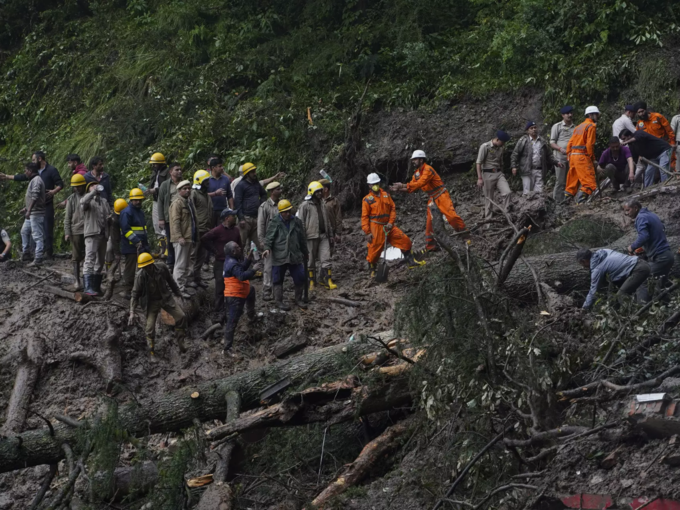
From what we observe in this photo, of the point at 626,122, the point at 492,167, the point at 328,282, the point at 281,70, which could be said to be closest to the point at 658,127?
the point at 626,122

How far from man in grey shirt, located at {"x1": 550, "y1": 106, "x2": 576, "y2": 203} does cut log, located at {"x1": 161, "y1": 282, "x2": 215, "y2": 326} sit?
20.5 ft

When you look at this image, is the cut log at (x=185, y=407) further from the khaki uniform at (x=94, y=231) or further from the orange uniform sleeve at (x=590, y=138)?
the orange uniform sleeve at (x=590, y=138)

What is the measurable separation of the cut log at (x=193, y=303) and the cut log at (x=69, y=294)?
3.89ft

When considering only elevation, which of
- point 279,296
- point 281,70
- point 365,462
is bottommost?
point 365,462

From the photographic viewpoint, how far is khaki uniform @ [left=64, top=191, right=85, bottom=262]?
1355 cm

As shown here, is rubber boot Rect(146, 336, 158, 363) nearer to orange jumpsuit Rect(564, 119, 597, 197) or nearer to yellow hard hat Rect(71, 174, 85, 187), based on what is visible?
yellow hard hat Rect(71, 174, 85, 187)

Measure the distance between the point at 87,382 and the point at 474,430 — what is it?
6311 millimetres

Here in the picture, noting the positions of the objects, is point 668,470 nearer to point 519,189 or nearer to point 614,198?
point 614,198

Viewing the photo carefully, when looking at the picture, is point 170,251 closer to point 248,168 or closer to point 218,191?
point 218,191

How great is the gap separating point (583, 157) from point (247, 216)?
223 inches

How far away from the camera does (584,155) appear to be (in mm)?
14812

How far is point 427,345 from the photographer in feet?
27.3

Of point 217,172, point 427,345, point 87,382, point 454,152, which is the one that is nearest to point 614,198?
point 454,152

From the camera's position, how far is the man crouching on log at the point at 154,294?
1201cm
